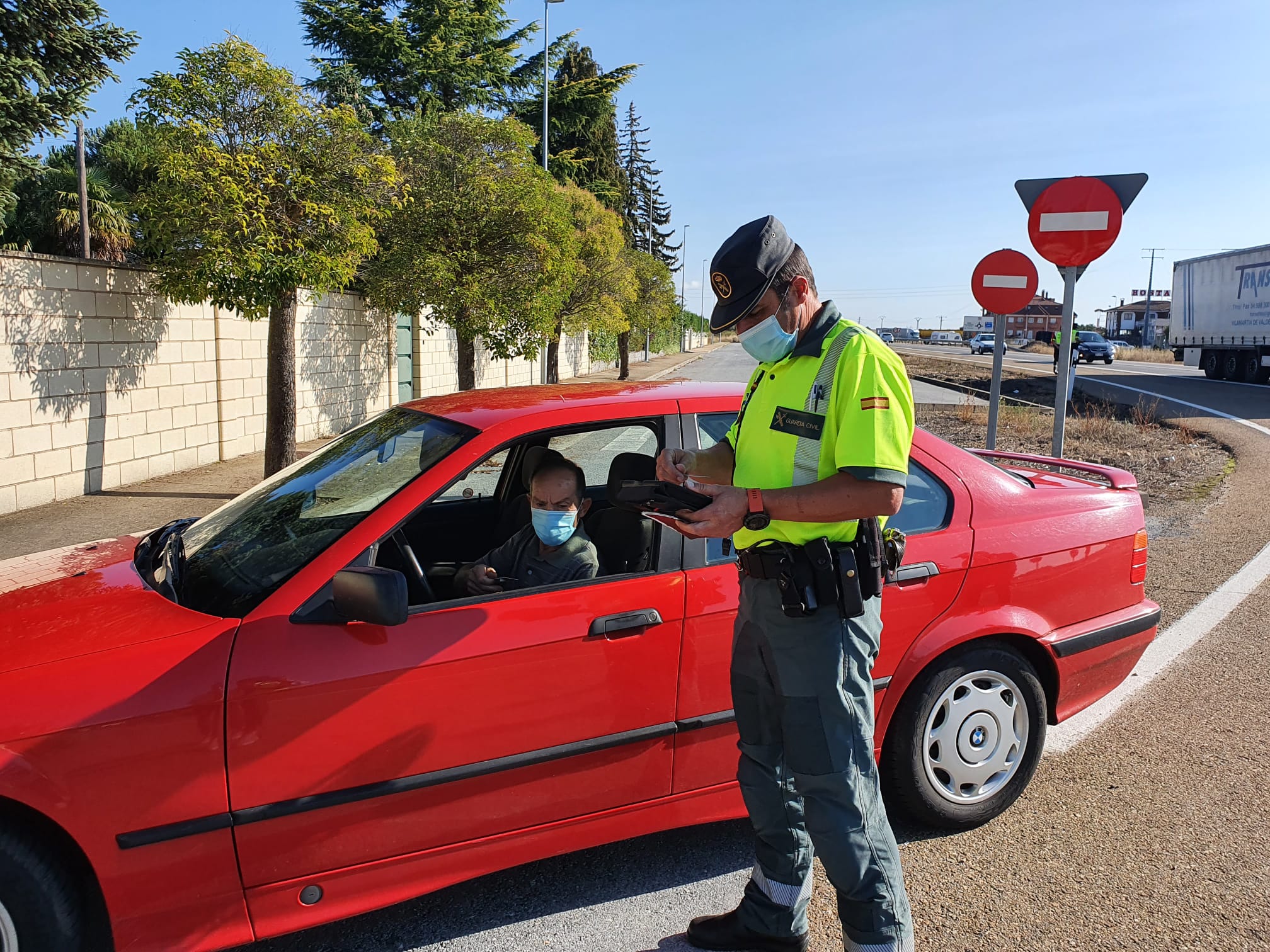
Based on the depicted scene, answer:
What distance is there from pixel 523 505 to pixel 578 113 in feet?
117

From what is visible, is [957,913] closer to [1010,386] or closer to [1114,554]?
[1114,554]

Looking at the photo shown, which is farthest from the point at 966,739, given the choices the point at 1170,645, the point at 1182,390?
the point at 1182,390

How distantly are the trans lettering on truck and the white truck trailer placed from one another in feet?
0.06

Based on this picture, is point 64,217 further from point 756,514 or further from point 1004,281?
point 756,514

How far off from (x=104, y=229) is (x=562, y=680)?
2593cm

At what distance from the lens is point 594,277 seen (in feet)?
66.7

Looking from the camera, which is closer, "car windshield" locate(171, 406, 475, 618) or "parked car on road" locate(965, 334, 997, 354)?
"car windshield" locate(171, 406, 475, 618)

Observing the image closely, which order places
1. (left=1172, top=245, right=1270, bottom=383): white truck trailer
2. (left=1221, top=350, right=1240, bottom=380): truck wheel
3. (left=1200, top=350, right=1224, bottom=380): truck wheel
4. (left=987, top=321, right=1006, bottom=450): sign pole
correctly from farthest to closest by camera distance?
(left=1200, top=350, right=1224, bottom=380): truck wheel, (left=1221, top=350, right=1240, bottom=380): truck wheel, (left=1172, top=245, right=1270, bottom=383): white truck trailer, (left=987, top=321, right=1006, bottom=450): sign pole

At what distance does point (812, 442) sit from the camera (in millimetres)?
2270

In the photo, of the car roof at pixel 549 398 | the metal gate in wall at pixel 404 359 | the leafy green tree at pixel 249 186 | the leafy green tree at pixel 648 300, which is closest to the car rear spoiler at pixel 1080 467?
the car roof at pixel 549 398

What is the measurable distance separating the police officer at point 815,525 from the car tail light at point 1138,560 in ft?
5.68

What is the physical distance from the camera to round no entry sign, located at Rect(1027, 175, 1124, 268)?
21.1ft

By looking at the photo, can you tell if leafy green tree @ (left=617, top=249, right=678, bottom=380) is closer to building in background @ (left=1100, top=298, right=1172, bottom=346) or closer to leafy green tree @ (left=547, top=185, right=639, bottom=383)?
leafy green tree @ (left=547, top=185, right=639, bottom=383)

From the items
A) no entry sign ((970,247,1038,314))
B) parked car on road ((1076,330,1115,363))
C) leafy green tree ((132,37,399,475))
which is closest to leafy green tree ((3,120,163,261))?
leafy green tree ((132,37,399,475))
